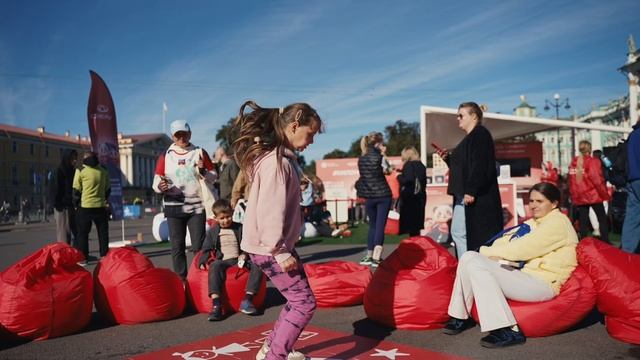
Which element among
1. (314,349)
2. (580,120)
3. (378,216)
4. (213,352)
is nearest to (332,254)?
(378,216)

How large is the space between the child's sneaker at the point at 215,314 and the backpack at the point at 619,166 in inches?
201

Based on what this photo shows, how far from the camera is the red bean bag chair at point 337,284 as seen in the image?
191 inches

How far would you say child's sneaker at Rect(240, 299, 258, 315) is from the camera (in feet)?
15.0

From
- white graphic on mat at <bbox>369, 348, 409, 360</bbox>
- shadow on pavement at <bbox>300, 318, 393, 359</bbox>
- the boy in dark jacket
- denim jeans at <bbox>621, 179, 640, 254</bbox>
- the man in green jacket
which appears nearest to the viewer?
white graphic on mat at <bbox>369, 348, 409, 360</bbox>

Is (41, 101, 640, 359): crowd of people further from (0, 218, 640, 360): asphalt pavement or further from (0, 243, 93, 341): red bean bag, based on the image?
(0, 243, 93, 341): red bean bag

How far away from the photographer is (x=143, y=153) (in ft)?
350

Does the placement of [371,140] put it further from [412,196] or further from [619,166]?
[619,166]

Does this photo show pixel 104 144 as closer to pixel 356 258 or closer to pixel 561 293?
pixel 356 258

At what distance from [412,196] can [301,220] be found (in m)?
6.12

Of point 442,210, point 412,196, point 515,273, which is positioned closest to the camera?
point 515,273

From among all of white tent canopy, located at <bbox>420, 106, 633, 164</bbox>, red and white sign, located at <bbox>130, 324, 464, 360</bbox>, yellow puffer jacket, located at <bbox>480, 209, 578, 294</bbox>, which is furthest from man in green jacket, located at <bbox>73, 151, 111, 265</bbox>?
yellow puffer jacket, located at <bbox>480, 209, 578, 294</bbox>

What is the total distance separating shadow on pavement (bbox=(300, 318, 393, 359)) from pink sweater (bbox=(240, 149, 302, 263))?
3.58 ft

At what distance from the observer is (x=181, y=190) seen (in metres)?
5.26

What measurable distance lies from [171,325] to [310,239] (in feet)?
25.9
